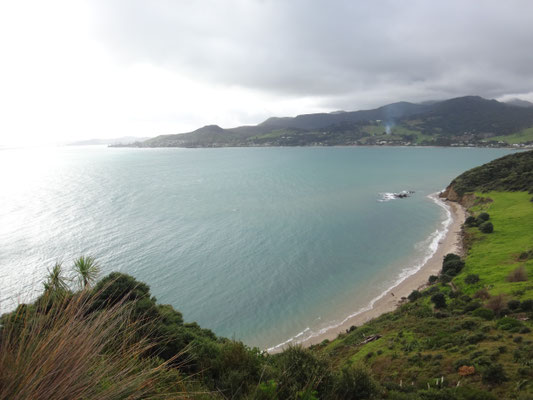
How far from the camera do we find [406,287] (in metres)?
35.4

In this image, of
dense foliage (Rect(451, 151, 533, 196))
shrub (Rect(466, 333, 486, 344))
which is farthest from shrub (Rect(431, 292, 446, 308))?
dense foliage (Rect(451, 151, 533, 196))

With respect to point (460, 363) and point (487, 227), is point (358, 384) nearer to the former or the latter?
point (460, 363)

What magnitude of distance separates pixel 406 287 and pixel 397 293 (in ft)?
6.69

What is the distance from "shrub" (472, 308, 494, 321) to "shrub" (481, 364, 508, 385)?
10.1m

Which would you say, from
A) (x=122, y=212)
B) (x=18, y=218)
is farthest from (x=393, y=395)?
Answer: (x=18, y=218)

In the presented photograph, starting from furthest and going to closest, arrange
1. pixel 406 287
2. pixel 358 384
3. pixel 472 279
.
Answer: pixel 406 287 < pixel 472 279 < pixel 358 384

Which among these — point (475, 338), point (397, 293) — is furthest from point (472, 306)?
point (397, 293)

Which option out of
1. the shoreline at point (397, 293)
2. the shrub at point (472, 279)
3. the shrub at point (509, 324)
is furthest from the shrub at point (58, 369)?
the shrub at point (472, 279)

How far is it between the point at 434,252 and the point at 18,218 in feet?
288

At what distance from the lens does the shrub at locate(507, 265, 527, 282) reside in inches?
1062

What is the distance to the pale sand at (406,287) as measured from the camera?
28844 mm

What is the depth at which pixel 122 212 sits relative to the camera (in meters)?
67.9

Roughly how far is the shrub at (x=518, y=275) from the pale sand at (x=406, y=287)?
29.6 feet

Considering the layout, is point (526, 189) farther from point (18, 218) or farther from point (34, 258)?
point (18, 218)
